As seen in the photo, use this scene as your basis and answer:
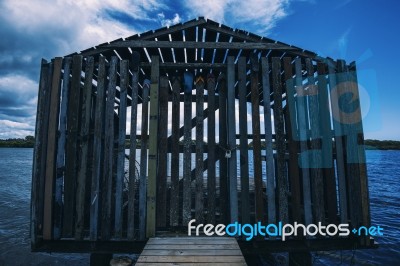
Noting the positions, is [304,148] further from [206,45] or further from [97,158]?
[97,158]

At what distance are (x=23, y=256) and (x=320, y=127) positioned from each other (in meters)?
10.5

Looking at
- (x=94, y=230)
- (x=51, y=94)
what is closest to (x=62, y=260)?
(x=94, y=230)

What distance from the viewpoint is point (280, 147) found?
4395mm

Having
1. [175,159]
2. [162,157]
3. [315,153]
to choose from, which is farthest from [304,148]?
[162,157]

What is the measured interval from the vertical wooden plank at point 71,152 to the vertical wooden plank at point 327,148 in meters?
4.61

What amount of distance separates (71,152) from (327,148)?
4.73 metres

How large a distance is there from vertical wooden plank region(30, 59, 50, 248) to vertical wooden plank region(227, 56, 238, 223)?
339cm

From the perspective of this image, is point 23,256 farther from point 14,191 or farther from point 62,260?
point 14,191

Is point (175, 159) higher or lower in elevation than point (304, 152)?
lower

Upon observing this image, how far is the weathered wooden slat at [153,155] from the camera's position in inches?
165

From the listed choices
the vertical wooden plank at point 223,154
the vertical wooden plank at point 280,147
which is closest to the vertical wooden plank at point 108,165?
the vertical wooden plank at point 223,154

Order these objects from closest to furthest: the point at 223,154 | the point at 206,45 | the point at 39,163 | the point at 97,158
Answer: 1. the point at 39,163
2. the point at 97,158
3. the point at 223,154
4. the point at 206,45

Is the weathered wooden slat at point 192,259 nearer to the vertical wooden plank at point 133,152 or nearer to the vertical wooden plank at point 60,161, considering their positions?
the vertical wooden plank at point 133,152

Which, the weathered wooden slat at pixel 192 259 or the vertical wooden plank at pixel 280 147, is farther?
the vertical wooden plank at pixel 280 147
